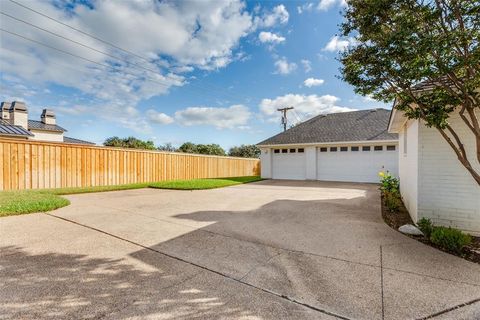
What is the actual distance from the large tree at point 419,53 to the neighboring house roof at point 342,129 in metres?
10.6

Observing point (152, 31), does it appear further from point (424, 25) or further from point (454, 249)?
point (454, 249)

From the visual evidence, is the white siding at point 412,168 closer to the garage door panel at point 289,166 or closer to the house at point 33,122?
the garage door panel at point 289,166

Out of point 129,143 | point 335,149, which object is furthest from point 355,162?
point 129,143

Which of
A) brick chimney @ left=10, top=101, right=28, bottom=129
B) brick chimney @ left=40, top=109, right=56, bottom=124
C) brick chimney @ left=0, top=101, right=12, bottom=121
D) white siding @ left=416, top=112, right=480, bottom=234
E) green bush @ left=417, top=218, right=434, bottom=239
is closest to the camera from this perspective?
green bush @ left=417, top=218, right=434, bottom=239

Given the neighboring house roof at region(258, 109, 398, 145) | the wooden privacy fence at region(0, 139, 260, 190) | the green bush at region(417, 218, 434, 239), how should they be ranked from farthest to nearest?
the neighboring house roof at region(258, 109, 398, 145)
the wooden privacy fence at region(0, 139, 260, 190)
the green bush at region(417, 218, 434, 239)

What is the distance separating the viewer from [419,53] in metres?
3.28

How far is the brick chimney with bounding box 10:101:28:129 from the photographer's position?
59.6 ft

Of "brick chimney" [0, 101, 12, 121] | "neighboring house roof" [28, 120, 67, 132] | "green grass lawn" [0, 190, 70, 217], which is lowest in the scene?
"green grass lawn" [0, 190, 70, 217]

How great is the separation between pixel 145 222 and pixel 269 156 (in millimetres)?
13217

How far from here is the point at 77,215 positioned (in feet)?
18.2

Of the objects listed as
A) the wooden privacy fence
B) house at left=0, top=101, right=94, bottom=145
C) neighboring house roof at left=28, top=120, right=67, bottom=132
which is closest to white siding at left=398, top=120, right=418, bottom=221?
the wooden privacy fence

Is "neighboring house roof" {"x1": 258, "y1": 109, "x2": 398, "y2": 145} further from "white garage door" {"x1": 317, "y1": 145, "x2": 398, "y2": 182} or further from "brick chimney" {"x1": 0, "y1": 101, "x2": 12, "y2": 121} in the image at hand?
"brick chimney" {"x1": 0, "y1": 101, "x2": 12, "y2": 121}

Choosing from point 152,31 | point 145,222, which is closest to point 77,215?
point 145,222

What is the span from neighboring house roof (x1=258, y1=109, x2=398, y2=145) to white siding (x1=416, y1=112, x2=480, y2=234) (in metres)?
9.91
